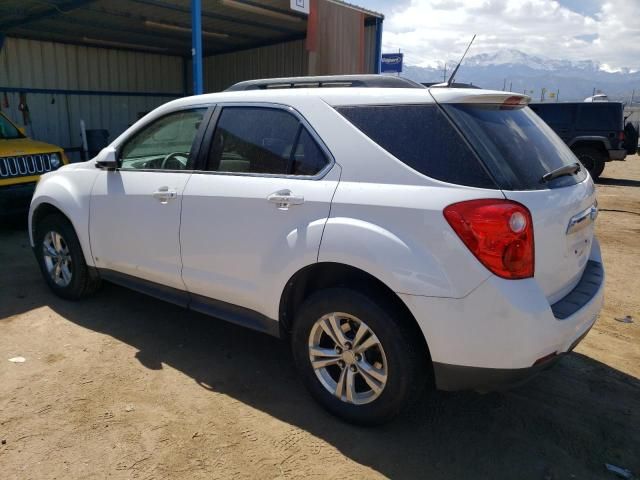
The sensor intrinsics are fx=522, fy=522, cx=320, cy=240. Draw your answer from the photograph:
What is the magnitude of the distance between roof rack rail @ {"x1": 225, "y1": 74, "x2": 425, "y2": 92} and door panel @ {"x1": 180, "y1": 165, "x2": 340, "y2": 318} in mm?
571

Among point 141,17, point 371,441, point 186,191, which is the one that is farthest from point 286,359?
point 141,17

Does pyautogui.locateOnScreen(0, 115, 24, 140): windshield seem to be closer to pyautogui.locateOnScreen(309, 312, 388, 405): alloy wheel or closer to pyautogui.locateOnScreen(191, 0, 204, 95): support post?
pyautogui.locateOnScreen(191, 0, 204, 95): support post

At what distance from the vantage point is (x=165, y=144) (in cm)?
384

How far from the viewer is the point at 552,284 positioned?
2479mm

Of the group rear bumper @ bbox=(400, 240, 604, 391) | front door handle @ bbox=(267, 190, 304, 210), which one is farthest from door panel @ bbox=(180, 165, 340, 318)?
rear bumper @ bbox=(400, 240, 604, 391)

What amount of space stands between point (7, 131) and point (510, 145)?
7664mm

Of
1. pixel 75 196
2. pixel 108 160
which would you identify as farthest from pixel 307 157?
pixel 75 196

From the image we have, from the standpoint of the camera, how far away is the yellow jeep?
6688mm

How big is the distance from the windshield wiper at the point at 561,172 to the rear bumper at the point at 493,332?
0.58 meters

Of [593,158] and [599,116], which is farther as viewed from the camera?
[593,158]

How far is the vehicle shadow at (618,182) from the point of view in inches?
534

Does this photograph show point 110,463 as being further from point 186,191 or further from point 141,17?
point 141,17

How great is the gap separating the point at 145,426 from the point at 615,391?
2814 mm

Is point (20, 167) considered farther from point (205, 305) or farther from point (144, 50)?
point (144, 50)
